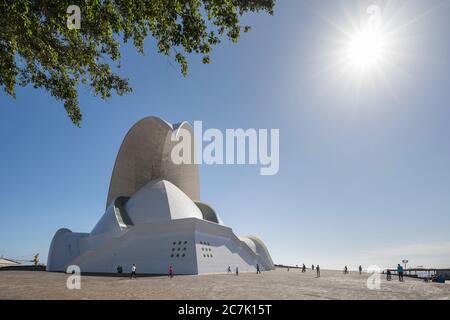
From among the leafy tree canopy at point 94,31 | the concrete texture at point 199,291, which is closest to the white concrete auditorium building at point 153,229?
the concrete texture at point 199,291

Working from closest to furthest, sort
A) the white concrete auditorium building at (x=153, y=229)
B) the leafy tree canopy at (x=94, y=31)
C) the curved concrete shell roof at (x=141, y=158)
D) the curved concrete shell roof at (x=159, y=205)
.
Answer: the leafy tree canopy at (x=94, y=31) → the white concrete auditorium building at (x=153, y=229) → the curved concrete shell roof at (x=159, y=205) → the curved concrete shell roof at (x=141, y=158)

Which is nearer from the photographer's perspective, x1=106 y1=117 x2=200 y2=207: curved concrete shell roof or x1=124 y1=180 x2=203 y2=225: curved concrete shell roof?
x1=124 y1=180 x2=203 y2=225: curved concrete shell roof

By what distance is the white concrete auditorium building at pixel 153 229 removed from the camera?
23031mm

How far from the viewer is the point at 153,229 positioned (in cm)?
2442

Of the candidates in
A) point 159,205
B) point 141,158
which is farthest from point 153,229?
point 141,158

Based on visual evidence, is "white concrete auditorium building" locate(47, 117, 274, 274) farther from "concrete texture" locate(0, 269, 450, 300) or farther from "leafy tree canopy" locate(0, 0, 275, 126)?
"leafy tree canopy" locate(0, 0, 275, 126)

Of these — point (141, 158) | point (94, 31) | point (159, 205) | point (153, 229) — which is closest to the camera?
point (94, 31)

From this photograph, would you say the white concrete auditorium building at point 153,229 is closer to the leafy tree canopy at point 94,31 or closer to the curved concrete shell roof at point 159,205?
the curved concrete shell roof at point 159,205

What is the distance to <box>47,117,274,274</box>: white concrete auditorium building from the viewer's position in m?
23.0

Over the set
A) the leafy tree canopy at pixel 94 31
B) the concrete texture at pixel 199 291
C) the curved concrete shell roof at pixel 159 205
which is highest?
the leafy tree canopy at pixel 94 31

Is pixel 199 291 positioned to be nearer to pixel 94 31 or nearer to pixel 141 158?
pixel 94 31

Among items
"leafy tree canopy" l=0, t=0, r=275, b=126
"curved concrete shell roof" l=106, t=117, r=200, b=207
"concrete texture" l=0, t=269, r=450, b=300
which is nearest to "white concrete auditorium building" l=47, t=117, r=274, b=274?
"curved concrete shell roof" l=106, t=117, r=200, b=207
